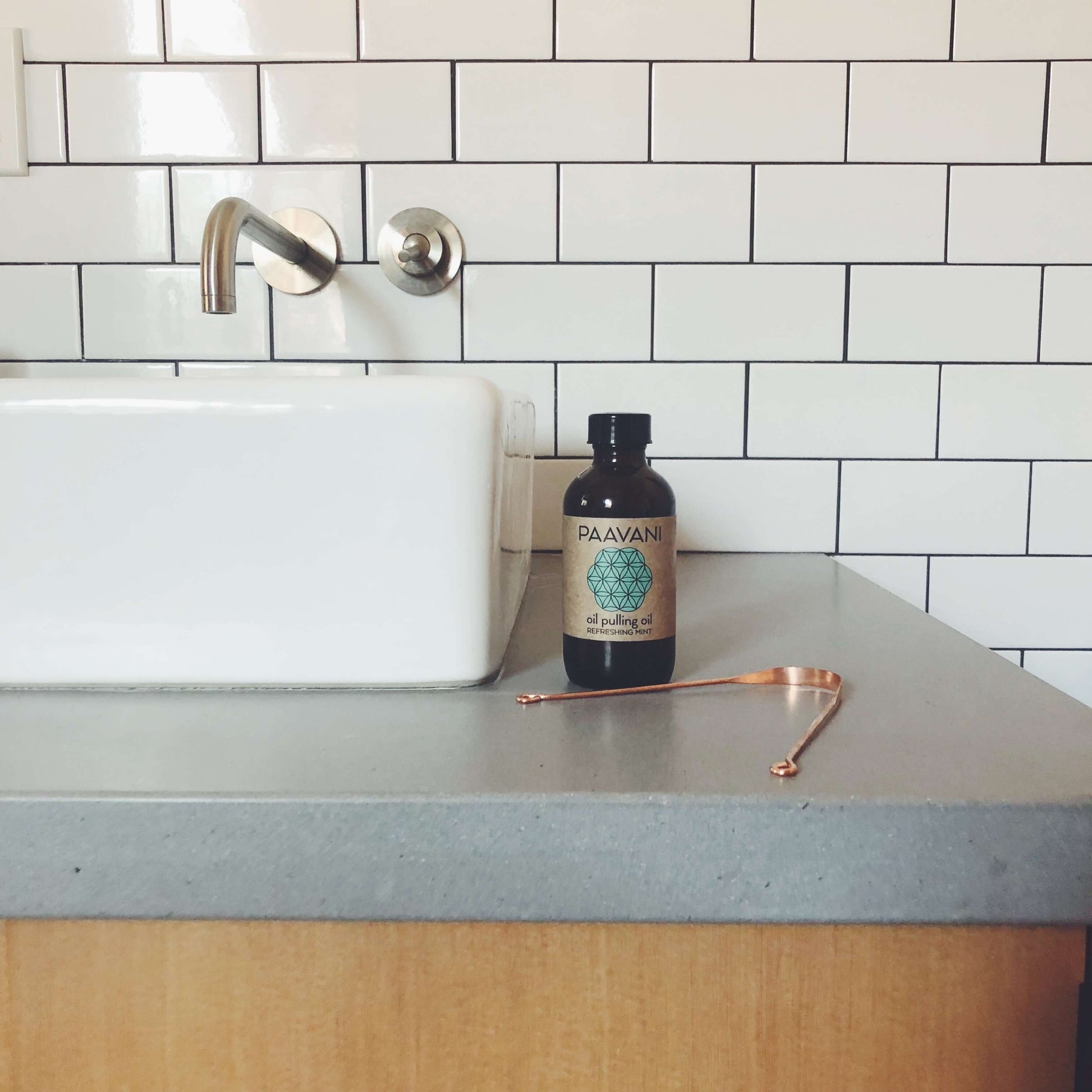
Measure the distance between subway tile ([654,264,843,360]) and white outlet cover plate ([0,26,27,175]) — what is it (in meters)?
0.68

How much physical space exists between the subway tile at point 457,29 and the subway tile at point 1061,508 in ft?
2.29

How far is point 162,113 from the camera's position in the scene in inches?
35.3

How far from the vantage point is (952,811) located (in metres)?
0.33

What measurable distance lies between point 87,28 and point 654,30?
0.59 m

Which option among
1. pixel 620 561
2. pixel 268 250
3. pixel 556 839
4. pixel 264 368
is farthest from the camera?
pixel 264 368

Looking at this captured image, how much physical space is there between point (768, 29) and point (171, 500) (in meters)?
0.78

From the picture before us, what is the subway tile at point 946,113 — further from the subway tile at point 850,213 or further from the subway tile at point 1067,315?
the subway tile at point 1067,315

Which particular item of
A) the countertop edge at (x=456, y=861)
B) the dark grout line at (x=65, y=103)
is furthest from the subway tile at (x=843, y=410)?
the dark grout line at (x=65, y=103)

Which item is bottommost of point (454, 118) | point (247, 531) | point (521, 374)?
point (247, 531)

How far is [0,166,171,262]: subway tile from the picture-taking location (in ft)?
2.96

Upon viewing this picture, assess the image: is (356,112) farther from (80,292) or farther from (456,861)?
(456,861)

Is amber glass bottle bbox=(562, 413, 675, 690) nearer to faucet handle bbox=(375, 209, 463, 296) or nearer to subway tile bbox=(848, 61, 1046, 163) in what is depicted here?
faucet handle bbox=(375, 209, 463, 296)

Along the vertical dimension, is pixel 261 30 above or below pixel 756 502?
above

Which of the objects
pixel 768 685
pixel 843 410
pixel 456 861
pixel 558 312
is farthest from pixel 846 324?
pixel 456 861
